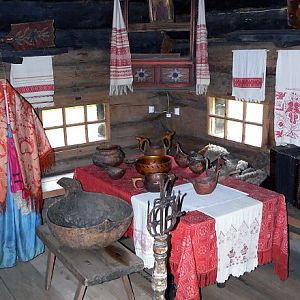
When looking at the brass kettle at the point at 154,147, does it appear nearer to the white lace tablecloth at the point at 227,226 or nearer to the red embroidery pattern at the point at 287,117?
the white lace tablecloth at the point at 227,226

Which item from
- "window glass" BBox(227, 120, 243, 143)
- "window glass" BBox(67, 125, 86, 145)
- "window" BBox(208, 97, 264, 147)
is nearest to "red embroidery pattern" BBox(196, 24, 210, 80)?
"window" BBox(208, 97, 264, 147)

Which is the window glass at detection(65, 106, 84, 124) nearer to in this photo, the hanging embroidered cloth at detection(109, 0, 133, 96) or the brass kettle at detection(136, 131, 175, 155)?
the hanging embroidered cloth at detection(109, 0, 133, 96)

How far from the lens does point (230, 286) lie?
4.31m

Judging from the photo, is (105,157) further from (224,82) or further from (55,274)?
(224,82)

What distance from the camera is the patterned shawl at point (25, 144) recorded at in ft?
14.9

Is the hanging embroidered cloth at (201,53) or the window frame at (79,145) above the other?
the hanging embroidered cloth at (201,53)

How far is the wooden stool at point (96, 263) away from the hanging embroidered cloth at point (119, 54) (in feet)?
8.97

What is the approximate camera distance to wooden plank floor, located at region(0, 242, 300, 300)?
164 inches

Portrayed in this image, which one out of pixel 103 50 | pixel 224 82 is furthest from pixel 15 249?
pixel 224 82

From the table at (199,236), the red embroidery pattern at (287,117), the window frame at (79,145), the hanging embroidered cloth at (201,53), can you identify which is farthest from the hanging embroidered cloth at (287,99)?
the window frame at (79,145)

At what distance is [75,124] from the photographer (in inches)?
257

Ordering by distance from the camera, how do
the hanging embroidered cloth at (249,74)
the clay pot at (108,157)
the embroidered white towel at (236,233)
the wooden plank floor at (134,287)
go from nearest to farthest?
1. the embroidered white towel at (236,233)
2. the wooden plank floor at (134,287)
3. the clay pot at (108,157)
4. the hanging embroidered cloth at (249,74)

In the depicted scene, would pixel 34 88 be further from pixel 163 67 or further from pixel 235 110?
pixel 235 110

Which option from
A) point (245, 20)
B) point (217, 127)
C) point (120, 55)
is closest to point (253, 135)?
point (217, 127)
